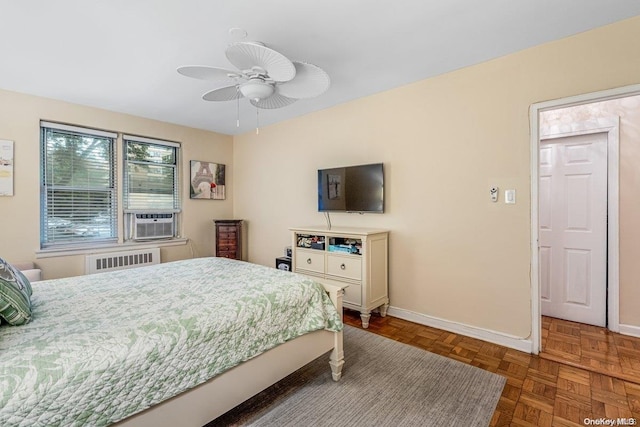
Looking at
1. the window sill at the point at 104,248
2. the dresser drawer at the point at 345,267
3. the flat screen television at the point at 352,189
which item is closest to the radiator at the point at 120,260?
the window sill at the point at 104,248

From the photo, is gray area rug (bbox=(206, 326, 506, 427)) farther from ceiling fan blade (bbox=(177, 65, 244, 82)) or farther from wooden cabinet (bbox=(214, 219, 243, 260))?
wooden cabinet (bbox=(214, 219, 243, 260))

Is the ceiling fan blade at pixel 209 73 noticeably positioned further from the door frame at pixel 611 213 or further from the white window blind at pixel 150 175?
the door frame at pixel 611 213

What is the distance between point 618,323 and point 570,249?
0.73 metres

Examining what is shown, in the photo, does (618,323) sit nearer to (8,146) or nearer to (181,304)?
(181,304)

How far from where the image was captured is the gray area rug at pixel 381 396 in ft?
5.26

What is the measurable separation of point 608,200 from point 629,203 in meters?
0.14

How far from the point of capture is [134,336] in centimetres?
118

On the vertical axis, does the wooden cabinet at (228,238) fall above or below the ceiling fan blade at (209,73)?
below

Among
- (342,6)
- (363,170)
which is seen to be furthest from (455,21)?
(363,170)

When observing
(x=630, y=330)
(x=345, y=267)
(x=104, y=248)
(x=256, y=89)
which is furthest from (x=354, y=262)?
(x=104, y=248)

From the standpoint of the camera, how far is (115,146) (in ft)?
12.4

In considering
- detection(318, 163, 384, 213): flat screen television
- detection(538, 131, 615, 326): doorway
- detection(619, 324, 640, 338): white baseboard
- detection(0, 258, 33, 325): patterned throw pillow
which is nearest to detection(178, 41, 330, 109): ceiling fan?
detection(318, 163, 384, 213): flat screen television

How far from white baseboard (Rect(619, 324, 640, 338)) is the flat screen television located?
240 centimetres

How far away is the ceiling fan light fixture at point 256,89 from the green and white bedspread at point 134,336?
1286mm
